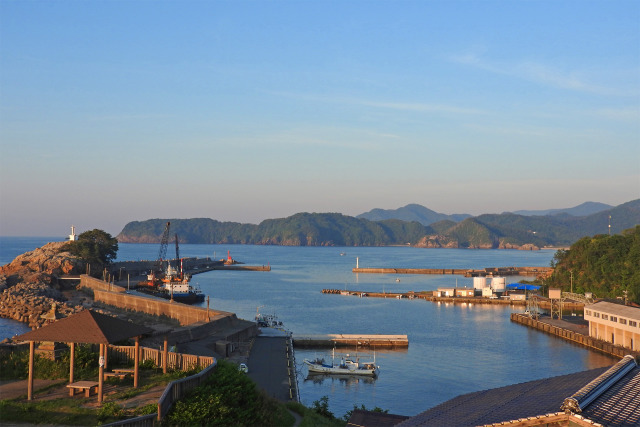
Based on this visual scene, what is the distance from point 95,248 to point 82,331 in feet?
331

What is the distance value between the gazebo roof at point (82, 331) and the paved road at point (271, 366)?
10.8m

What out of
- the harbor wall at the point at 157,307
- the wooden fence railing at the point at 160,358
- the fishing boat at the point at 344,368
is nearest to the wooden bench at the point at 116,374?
the wooden fence railing at the point at 160,358

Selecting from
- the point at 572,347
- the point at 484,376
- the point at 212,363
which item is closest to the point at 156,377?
the point at 212,363

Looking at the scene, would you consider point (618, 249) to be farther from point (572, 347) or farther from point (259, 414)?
point (259, 414)

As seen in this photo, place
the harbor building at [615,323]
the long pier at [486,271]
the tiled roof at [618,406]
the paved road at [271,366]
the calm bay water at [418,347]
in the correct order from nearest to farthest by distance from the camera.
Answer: the tiled roof at [618,406]
the paved road at [271,366]
the calm bay water at [418,347]
the harbor building at [615,323]
the long pier at [486,271]

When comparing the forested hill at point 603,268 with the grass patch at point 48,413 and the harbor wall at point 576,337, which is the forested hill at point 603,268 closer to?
the harbor wall at point 576,337

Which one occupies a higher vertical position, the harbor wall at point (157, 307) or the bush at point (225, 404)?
the bush at point (225, 404)

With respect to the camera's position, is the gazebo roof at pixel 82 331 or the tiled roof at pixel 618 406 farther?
the gazebo roof at pixel 82 331

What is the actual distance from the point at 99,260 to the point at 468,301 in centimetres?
6441

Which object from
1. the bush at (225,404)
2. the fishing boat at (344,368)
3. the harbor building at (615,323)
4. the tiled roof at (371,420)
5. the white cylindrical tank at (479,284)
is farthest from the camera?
the white cylindrical tank at (479,284)

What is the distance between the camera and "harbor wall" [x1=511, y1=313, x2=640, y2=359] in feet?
166

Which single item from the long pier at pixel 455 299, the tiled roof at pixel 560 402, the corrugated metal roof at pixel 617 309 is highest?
the tiled roof at pixel 560 402

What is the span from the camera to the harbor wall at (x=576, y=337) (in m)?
50.7

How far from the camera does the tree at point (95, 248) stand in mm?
109812
